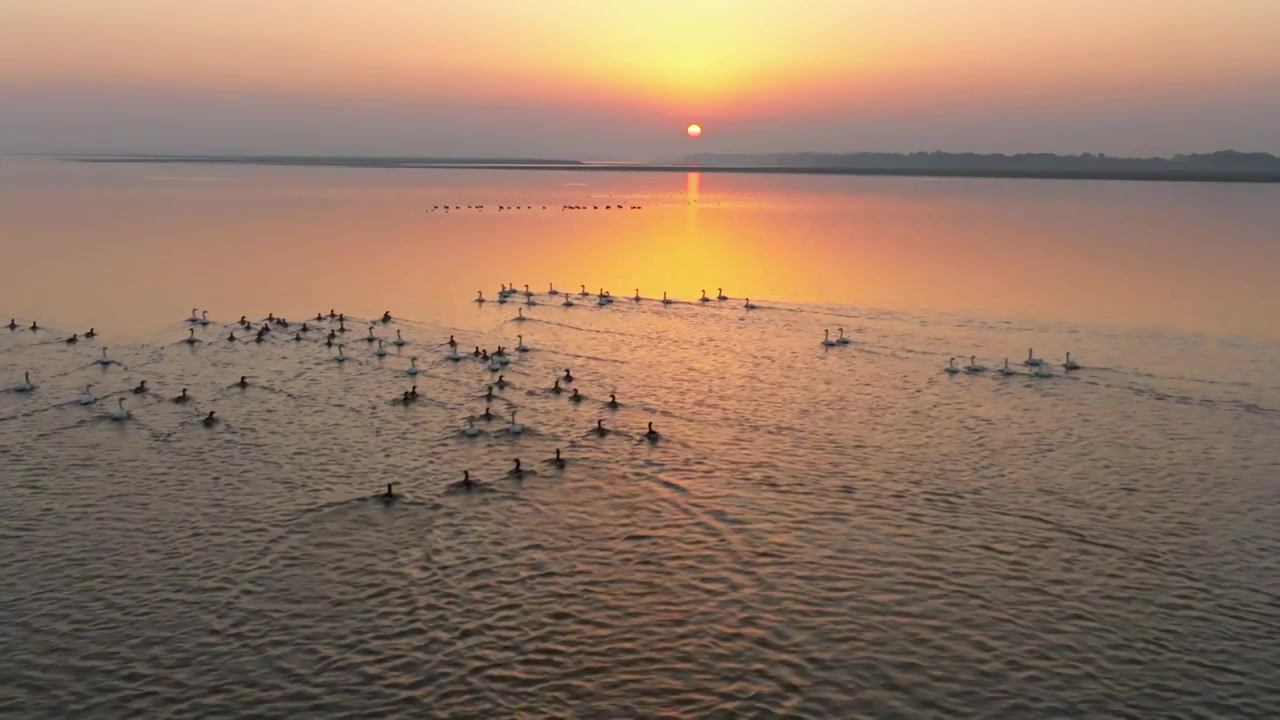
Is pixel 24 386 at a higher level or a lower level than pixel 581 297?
higher

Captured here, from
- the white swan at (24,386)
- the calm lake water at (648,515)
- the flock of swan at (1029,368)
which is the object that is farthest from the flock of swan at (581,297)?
the white swan at (24,386)

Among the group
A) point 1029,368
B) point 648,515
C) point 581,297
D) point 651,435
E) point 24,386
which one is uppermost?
point 1029,368

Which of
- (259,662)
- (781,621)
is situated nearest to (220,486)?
(259,662)

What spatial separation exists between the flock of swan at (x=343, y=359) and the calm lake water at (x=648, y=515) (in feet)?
1.69

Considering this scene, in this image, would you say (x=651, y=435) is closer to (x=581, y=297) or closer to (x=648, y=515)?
(x=648, y=515)

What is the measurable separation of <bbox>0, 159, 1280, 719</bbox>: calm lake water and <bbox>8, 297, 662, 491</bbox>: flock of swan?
52cm

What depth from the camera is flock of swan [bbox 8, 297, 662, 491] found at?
42562mm

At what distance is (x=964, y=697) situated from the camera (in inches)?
904

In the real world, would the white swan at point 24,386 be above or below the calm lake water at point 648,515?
above

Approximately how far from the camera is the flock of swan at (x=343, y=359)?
42562mm

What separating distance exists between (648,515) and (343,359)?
93.5 ft

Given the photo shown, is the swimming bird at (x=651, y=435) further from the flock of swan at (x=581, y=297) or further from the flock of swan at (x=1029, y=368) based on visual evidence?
the flock of swan at (x=581, y=297)

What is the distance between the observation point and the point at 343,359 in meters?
55.8

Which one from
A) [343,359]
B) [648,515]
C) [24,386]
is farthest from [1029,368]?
[24,386]
